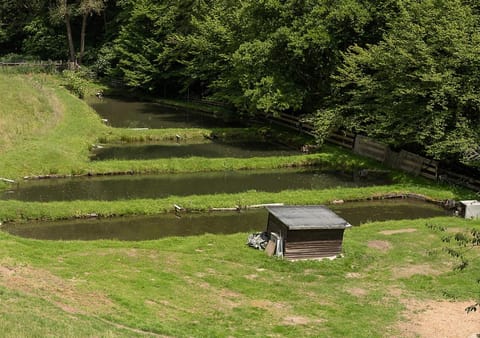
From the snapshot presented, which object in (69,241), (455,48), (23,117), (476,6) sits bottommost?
(69,241)

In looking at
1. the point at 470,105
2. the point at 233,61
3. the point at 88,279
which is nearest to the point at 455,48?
the point at 470,105

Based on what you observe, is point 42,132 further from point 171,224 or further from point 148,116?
point 171,224

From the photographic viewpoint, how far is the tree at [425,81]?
109 feet

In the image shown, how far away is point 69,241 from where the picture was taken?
23547 mm

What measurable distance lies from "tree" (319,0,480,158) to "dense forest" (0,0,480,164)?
0.23 ft

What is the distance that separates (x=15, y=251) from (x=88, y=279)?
3.78m

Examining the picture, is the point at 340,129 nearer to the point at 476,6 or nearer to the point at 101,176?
the point at 476,6

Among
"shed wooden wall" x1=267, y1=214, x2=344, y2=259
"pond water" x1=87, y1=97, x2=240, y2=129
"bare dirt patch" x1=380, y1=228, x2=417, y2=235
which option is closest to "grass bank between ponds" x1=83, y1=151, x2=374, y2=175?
"bare dirt patch" x1=380, y1=228, x2=417, y2=235

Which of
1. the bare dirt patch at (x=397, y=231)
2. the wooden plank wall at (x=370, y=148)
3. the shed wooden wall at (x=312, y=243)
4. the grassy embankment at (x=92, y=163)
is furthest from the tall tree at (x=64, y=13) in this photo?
the shed wooden wall at (x=312, y=243)

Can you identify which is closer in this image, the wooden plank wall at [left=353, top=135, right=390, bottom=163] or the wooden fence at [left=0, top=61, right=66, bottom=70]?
the wooden plank wall at [left=353, top=135, right=390, bottom=163]

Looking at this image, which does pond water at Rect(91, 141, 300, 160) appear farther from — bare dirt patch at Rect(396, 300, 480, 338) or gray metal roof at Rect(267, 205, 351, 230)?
bare dirt patch at Rect(396, 300, 480, 338)

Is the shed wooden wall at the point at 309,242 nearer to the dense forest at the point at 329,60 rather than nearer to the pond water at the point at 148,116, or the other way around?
the dense forest at the point at 329,60

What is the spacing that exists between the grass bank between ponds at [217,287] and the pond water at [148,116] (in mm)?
27372

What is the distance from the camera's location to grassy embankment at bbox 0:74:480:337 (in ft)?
52.2
